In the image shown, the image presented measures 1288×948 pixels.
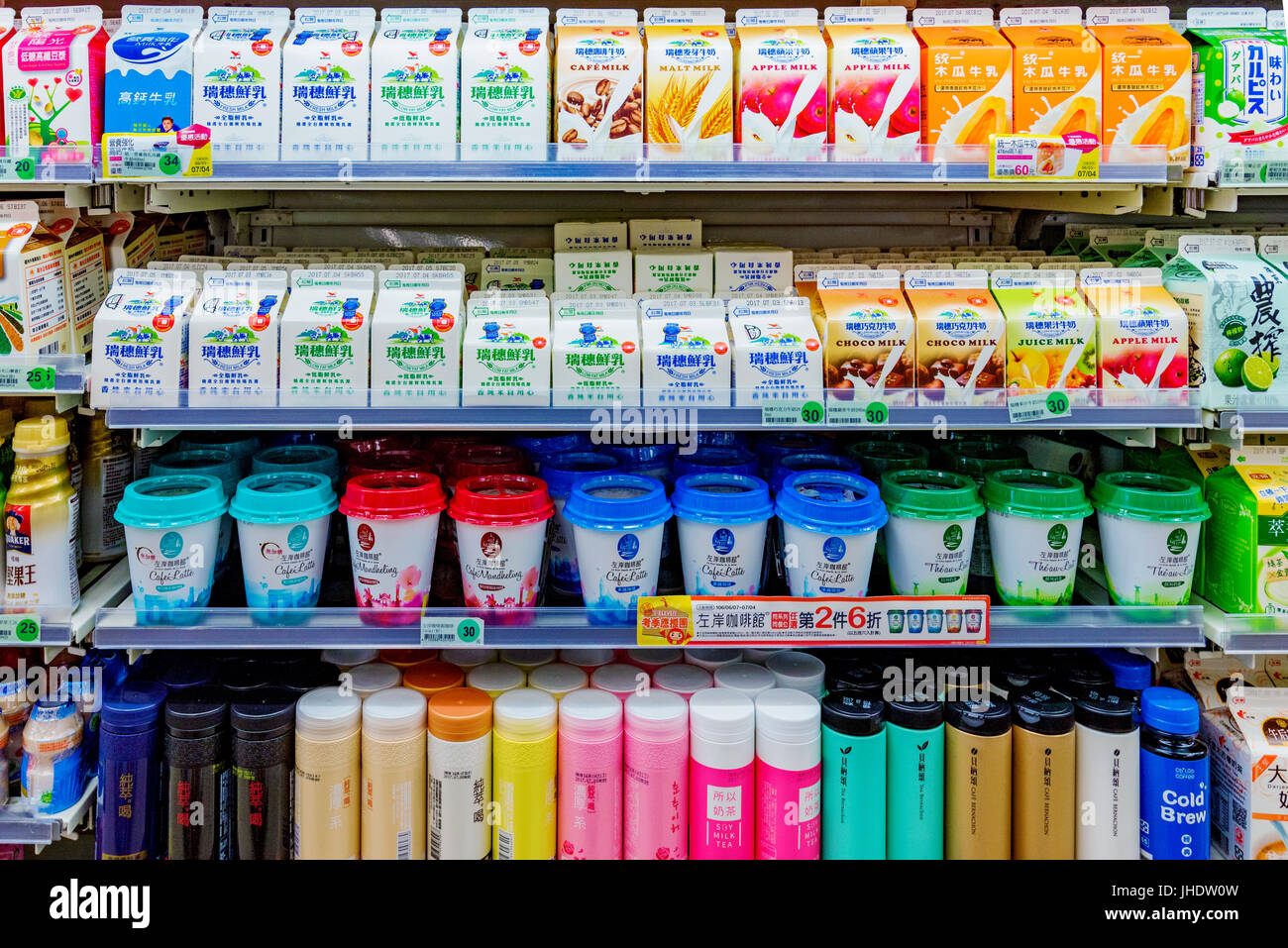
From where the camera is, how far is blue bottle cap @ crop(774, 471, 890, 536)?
181 cm

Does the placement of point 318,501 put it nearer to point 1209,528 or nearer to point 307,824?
point 307,824

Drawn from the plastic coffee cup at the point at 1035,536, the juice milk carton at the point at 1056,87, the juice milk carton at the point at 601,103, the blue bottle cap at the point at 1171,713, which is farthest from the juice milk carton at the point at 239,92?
the blue bottle cap at the point at 1171,713

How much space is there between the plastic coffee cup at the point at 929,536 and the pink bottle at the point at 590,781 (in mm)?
643

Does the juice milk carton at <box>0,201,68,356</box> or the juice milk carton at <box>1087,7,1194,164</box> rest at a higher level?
the juice milk carton at <box>1087,7,1194,164</box>

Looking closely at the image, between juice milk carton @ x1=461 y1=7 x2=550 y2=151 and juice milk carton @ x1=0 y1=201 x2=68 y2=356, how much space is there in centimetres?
87

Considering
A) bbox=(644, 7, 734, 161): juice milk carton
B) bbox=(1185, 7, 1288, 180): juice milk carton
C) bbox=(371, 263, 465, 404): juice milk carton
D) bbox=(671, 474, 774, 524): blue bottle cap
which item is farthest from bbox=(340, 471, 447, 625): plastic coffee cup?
bbox=(1185, 7, 1288, 180): juice milk carton

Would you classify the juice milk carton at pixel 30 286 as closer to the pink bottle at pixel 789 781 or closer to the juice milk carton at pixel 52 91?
the juice milk carton at pixel 52 91

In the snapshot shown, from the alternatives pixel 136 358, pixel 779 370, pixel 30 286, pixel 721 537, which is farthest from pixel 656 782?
pixel 30 286

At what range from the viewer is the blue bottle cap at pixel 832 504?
5.93 ft

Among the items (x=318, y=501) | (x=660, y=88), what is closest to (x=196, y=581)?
(x=318, y=501)

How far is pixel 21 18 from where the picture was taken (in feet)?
6.48

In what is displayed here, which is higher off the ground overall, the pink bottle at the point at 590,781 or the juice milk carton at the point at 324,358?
the juice milk carton at the point at 324,358

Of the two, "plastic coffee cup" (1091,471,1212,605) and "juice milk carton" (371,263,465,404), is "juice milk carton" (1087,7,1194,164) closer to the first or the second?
Answer: "plastic coffee cup" (1091,471,1212,605)

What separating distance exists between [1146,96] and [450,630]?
1713mm
